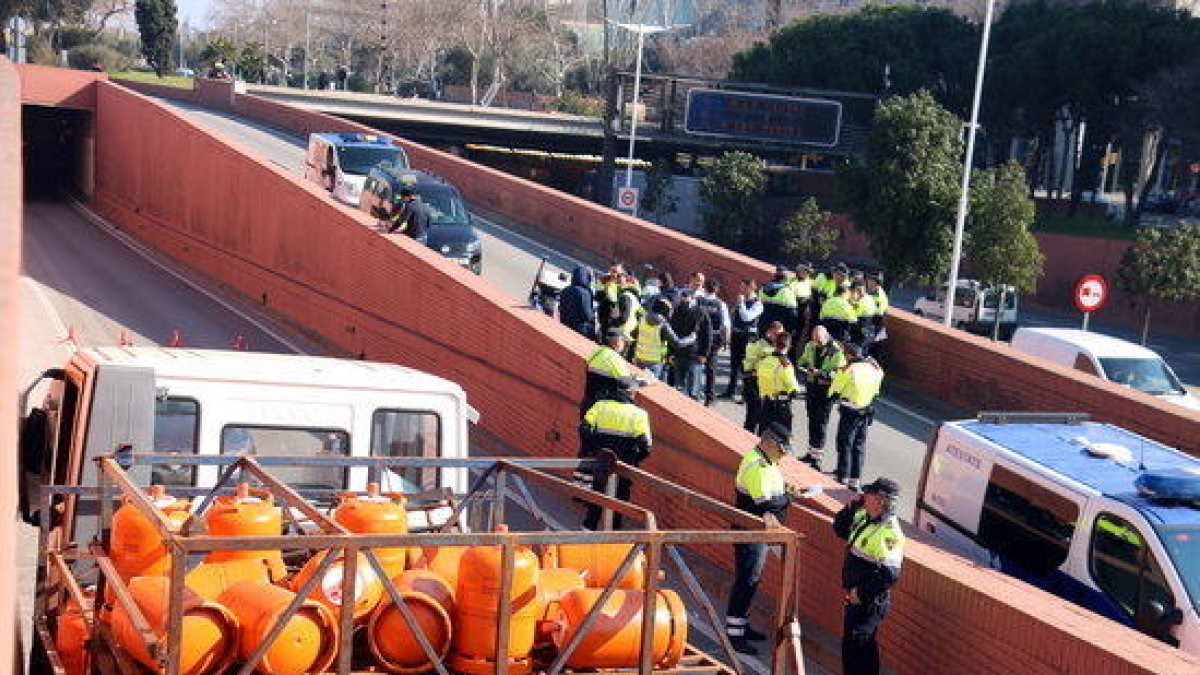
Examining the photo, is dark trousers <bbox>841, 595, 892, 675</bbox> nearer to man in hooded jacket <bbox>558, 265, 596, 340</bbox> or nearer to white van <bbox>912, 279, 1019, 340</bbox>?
man in hooded jacket <bbox>558, 265, 596, 340</bbox>

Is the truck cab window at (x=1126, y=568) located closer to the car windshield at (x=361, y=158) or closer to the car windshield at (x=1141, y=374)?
the car windshield at (x=1141, y=374)

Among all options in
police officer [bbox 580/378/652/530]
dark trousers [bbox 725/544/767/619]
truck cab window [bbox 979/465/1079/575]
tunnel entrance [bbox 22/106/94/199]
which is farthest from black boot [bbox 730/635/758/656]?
tunnel entrance [bbox 22/106/94/199]

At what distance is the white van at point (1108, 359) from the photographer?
21.5 metres

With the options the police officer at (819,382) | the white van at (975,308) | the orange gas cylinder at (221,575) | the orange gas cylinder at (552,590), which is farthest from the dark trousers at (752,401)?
Result: the white van at (975,308)

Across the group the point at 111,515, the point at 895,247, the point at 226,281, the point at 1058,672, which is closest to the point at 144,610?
the point at 111,515

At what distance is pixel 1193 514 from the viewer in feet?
33.2

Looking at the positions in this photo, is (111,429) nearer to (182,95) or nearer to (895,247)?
(895,247)

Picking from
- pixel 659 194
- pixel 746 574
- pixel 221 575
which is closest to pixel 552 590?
pixel 221 575

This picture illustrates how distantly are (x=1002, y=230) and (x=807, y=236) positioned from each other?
1466cm

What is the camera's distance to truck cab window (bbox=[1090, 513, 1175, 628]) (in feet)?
32.6

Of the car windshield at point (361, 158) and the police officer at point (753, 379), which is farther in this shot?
the car windshield at point (361, 158)

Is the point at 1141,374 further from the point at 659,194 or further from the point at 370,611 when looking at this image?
the point at 659,194

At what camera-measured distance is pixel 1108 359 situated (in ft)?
70.7

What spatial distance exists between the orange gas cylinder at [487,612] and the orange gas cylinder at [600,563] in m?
0.80
